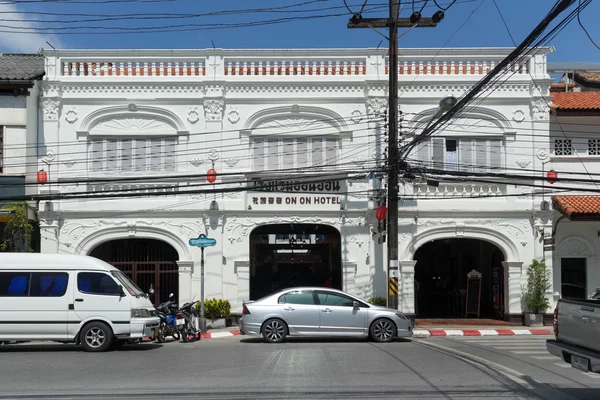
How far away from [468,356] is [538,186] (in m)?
8.52

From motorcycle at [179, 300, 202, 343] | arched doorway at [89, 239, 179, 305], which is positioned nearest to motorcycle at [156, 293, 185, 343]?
motorcycle at [179, 300, 202, 343]

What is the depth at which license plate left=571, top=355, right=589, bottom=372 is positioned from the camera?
912cm

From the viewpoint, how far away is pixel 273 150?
76.5 ft

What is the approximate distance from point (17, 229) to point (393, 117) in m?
12.0

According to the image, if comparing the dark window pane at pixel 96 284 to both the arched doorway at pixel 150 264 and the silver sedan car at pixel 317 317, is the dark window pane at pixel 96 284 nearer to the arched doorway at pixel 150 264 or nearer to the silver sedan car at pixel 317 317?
the silver sedan car at pixel 317 317

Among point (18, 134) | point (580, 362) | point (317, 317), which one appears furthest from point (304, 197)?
point (580, 362)

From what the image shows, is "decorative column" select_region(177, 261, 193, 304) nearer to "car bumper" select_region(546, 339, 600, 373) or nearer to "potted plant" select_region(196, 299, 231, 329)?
"potted plant" select_region(196, 299, 231, 329)

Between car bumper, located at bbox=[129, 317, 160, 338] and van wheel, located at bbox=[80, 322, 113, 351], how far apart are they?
48cm

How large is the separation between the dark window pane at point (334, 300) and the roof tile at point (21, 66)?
11990mm

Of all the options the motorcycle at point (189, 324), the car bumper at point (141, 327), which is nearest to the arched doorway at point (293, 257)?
the motorcycle at point (189, 324)

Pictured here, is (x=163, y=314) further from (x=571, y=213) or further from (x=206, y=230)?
(x=571, y=213)

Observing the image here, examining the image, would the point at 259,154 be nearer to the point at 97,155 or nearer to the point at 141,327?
the point at 97,155

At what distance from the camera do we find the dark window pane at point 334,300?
17609 millimetres

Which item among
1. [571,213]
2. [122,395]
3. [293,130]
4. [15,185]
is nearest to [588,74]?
[571,213]
